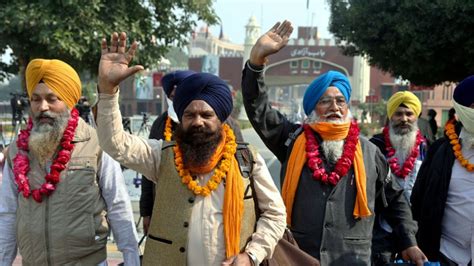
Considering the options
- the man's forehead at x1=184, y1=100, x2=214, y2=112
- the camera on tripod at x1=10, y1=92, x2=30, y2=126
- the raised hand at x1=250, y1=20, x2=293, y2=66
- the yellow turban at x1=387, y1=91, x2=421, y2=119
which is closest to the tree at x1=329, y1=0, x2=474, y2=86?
the yellow turban at x1=387, y1=91, x2=421, y2=119

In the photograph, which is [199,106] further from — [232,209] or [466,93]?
[466,93]

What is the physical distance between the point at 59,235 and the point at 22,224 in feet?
0.65

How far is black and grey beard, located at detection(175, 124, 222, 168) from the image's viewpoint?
266 centimetres

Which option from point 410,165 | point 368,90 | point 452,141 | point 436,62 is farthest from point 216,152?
point 368,90

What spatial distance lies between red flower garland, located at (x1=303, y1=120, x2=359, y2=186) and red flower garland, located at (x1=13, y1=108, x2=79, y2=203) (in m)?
1.29

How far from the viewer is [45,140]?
9.73ft

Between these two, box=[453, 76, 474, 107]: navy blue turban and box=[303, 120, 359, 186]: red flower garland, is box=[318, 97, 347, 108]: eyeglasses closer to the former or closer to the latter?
box=[303, 120, 359, 186]: red flower garland

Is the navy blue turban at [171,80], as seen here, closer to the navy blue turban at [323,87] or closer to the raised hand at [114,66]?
the navy blue turban at [323,87]

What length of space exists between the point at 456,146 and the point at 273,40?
4.66 feet

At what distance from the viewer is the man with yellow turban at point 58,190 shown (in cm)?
286

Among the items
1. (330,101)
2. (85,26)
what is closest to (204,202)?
(330,101)

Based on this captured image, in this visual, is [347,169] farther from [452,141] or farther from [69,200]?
[69,200]

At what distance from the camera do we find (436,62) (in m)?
11.5

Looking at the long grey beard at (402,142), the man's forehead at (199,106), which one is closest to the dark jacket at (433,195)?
the long grey beard at (402,142)
